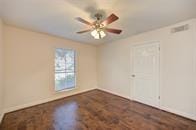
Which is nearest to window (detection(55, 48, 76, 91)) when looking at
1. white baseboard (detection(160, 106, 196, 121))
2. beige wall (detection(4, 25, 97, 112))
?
beige wall (detection(4, 25, 97, 112))

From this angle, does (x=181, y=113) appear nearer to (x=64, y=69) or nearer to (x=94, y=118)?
(x=94, y=118)

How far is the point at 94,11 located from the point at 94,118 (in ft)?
8.27

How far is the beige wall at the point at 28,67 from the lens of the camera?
3381 millimetres

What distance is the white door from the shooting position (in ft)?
11.6

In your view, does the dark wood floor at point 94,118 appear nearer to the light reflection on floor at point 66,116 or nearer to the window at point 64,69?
the light reflection on floor at point 66,116

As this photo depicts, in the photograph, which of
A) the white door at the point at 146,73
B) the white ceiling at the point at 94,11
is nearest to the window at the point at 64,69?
the white ceiling at the point at 94,11

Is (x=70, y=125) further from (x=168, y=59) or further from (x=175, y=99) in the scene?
(x=168, y=59)

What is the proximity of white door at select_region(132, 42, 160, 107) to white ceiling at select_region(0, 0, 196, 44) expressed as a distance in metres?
0.72

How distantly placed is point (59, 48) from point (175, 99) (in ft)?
13.4

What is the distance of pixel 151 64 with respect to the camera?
3.65 meters

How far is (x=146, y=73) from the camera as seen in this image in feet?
12.6

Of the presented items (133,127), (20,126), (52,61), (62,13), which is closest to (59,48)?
(52,61)

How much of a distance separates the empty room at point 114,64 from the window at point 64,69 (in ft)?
0.13

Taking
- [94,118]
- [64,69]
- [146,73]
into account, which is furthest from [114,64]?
[94,118]
